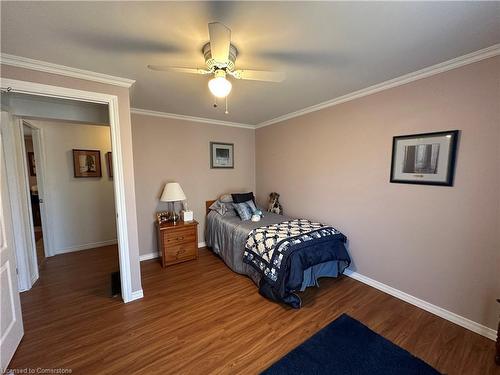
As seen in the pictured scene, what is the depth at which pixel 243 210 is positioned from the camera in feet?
11.4

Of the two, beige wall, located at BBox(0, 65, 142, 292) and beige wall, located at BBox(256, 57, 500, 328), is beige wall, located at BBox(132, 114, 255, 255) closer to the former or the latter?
beige wall, located at BBox(0, 65, 142, 292)

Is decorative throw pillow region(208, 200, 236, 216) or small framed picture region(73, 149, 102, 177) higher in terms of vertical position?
small framed picture region(73, 149, 102, 177)

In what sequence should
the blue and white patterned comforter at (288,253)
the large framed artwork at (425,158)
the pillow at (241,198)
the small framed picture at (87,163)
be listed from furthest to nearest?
the pillow at (241,198) < the small framed picture at (87,163) < the blue and white patterned comforter at (288,253) < the large framed artwork at (425,158)

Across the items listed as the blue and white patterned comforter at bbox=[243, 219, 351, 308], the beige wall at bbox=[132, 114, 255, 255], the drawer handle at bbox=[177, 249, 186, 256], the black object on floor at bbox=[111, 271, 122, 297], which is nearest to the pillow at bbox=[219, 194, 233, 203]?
the beige wall at bbox=[132, 114, 255, 255]

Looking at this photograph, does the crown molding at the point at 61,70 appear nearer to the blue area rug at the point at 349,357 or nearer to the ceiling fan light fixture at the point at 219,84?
the ceiling fan light fixture at the point at 219,84

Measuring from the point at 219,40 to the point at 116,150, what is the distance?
157cm

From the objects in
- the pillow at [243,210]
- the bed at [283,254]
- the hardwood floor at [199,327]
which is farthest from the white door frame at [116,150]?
the pillow at [243,210]

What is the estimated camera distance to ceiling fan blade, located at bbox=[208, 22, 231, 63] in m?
1.13

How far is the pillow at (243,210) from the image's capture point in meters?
3.39

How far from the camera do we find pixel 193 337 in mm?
1837

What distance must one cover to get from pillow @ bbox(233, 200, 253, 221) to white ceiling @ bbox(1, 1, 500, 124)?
6.44 ft

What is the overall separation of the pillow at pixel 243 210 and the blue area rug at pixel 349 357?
6.09 feet

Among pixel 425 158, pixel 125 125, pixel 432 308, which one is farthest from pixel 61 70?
pixel 432 308

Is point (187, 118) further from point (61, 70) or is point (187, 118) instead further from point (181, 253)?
point (181, 253)
